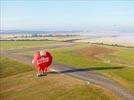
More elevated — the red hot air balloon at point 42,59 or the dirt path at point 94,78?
the red hot air balloon at point 42,59

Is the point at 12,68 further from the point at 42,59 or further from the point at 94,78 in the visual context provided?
the point at 94,78

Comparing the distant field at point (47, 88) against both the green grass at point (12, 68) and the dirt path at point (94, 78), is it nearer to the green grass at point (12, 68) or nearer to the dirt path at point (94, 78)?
the green grass at point (12, 68)

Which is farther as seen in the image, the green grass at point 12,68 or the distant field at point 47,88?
the green grass at point 12,68

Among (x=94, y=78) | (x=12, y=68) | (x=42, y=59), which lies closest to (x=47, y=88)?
(x=42, y=59)

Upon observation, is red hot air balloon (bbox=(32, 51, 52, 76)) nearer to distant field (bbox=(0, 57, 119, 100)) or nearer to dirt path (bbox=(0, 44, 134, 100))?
distant field (bbox=(0, 57, 119, 100))

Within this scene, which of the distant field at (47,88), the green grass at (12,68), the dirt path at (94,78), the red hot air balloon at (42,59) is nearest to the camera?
the distant field at (47,88)

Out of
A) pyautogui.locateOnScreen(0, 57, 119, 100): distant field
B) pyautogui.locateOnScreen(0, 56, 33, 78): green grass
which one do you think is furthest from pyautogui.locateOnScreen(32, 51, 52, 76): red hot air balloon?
pyautogui.locateOnScreen(0, 56, 33, 78): green grass

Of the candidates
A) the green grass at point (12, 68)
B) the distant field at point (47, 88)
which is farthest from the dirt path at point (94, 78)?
the green grass at point (12, 68)

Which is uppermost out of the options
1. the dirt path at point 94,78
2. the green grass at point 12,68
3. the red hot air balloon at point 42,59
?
the red hot air balloon at point 42,59
